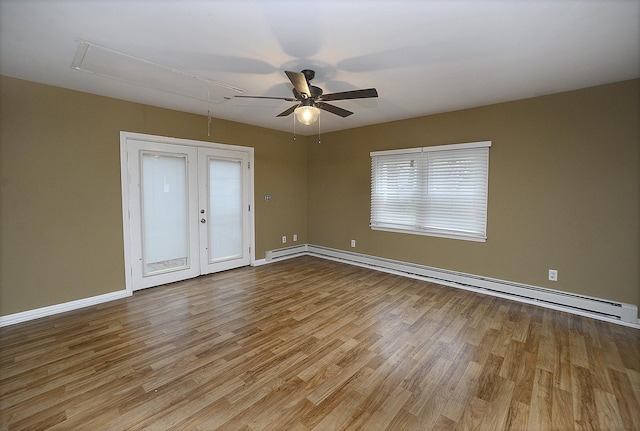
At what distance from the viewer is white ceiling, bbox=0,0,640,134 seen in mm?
1861

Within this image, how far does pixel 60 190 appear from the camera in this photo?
3.28 meters

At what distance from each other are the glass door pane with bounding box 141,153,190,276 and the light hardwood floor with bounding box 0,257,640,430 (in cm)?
77

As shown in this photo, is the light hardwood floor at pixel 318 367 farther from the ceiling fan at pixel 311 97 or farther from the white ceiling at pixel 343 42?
the white ceiling at pixel 343 42

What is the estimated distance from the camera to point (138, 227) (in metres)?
3.92

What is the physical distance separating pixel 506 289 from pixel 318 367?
2.93 metres

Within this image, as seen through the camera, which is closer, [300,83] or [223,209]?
[300,83]

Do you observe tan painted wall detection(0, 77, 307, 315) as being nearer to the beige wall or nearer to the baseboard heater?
the beige wall

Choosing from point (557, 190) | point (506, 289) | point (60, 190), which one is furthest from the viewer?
point (506, 289)

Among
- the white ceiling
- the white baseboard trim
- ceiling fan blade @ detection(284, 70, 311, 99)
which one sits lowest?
the white baseboard trim

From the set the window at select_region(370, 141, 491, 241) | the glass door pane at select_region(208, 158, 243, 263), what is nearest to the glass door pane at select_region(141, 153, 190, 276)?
the glass door pane at select_region(208, 158, 243, 263)

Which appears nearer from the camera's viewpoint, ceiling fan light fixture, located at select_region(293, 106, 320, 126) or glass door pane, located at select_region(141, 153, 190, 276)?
ceiling fan light fixture, located at select_region(293, 106, 320, 126)

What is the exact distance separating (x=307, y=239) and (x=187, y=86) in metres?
3.89

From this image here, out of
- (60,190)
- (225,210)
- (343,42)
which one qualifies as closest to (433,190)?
(343,42)

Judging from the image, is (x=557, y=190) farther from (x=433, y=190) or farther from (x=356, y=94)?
(x=356, y=94)
